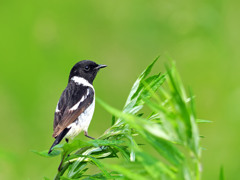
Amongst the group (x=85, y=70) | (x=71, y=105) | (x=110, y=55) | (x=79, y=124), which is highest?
(x=110, y=55)

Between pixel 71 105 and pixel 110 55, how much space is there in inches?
134

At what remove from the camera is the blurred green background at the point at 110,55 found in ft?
19.9

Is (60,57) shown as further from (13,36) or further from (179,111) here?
(179,111)

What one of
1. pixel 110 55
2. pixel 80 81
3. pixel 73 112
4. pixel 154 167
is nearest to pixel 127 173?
pixel 154 167

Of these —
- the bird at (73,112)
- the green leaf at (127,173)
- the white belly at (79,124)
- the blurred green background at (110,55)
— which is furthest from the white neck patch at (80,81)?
the green leaf at (127,173)

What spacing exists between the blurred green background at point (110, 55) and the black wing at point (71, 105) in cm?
175

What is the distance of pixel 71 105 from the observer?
3.70 m

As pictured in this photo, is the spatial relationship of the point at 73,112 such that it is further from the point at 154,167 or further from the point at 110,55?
the point at 110,55

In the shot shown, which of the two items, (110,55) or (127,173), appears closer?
(127,173)

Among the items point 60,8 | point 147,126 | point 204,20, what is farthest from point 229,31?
point 147,126

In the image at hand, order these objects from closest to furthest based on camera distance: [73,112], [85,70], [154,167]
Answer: [154,167], [73,112], [85,70]

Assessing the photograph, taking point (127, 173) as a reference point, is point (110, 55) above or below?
above

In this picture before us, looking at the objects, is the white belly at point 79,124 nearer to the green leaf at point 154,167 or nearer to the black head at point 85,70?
the black head at point 85,70

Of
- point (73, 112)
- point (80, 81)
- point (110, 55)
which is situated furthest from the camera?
point (110, 55)
